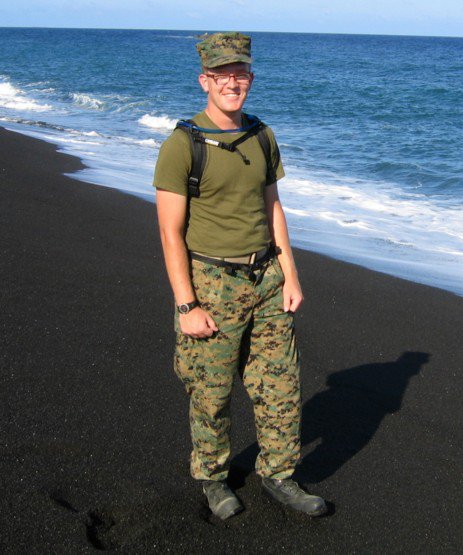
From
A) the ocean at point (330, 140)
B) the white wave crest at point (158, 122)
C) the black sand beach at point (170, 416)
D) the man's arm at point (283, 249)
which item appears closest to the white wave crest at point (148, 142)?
the ocean at point (330, 140)

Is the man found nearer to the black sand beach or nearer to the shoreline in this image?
the black sand beach

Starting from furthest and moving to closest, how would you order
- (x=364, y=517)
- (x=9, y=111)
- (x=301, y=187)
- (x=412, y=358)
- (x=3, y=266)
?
(x=9, y=111) < (x=301, y=187) < (x=3, y=266) < (x=412, y=358) < (x=364, y=517)

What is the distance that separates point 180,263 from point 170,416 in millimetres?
1289

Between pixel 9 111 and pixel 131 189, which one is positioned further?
pixel 9 111

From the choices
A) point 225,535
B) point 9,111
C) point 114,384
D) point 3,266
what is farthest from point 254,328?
point 9,111

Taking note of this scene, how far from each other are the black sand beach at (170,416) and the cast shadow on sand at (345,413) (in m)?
0.01

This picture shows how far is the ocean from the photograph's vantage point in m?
9.62

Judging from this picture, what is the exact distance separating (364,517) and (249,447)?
0.74 m

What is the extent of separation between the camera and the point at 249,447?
3.98 metres

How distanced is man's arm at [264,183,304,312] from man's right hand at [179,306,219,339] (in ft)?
1.14

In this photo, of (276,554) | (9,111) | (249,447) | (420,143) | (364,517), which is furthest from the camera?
(9,111)

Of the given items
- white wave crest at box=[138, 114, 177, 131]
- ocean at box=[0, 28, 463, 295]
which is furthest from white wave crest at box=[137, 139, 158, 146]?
white wave crest at box=[138, 114, 177, 131]

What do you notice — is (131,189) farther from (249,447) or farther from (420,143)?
(420,143)

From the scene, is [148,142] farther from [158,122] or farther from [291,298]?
[291,298]
